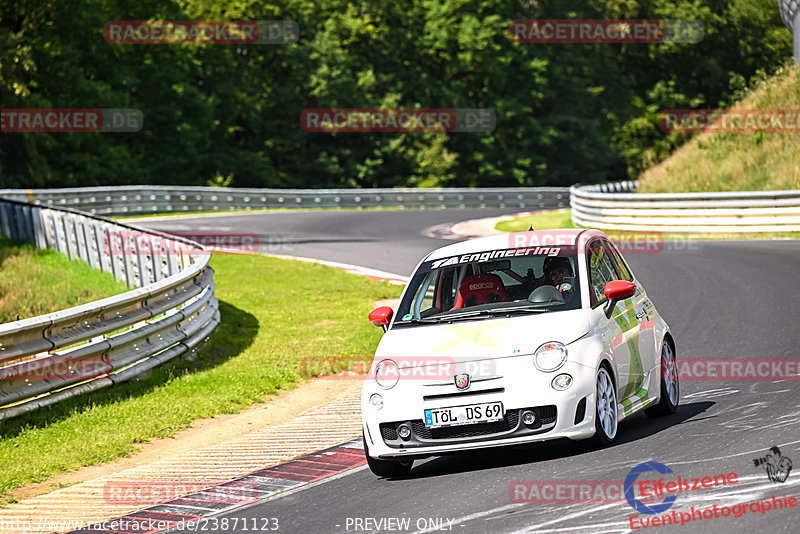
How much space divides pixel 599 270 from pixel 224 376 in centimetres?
551

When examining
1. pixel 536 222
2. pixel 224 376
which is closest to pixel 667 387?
pixel 224 376

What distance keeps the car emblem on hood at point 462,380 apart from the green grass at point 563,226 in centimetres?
1294

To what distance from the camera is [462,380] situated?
7711 mm

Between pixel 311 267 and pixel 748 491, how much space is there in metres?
17.5

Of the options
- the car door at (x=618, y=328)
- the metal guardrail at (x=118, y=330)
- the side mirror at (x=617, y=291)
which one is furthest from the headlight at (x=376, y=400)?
the metal guardrail at (x=118, y=330)

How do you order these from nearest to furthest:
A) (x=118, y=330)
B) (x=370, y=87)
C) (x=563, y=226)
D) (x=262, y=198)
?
(x=118, y=330) < (x=563, y=226) < (x=262, y=198) < (x=370, y=87)

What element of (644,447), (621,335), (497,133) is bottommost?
(497,133)

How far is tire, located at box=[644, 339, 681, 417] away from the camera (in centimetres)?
927

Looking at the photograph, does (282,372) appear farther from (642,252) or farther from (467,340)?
(642,252)

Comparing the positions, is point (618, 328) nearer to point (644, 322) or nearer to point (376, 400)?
point (644, 322)

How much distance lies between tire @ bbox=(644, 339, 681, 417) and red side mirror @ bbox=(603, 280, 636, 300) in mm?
1099

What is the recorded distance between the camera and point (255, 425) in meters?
10.7

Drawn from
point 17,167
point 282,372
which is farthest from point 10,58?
point 282,372

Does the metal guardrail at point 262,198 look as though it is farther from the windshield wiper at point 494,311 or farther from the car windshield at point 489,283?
the windshield wiper at point 494,311
